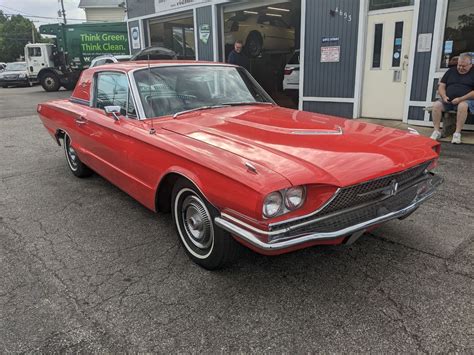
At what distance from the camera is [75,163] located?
5352mm

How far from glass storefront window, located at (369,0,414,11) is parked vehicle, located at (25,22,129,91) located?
16550 millimetres

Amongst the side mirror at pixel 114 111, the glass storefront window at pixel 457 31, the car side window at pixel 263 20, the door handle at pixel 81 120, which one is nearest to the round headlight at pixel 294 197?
the side mirror at pixel 114 111

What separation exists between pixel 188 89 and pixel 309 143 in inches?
61.1

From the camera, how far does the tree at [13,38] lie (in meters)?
57.4

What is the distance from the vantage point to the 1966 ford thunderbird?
235 cm

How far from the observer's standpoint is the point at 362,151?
8.86ft

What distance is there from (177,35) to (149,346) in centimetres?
1462

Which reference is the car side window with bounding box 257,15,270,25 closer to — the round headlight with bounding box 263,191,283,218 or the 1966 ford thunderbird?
the 1966 ford thunderbird

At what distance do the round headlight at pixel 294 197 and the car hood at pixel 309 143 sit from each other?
0.26 feet

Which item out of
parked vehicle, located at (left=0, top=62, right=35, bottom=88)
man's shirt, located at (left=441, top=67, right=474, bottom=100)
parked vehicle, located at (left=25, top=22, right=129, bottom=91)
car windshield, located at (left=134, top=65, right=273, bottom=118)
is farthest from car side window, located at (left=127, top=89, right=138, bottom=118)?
parked vehicle, located at (left=0, top=62, right=35, bottom=88)

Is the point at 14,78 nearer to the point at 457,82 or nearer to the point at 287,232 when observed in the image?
the point at 457,82

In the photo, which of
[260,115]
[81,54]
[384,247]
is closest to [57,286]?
[260,115]

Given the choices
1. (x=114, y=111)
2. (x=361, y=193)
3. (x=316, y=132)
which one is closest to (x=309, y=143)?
(x=316, y=132)

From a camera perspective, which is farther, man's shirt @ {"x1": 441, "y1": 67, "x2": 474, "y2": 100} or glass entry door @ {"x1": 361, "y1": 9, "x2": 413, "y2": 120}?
glass entry door @ {"x1": 361, "y1": 9, "x2": 413, "y2": 120}
